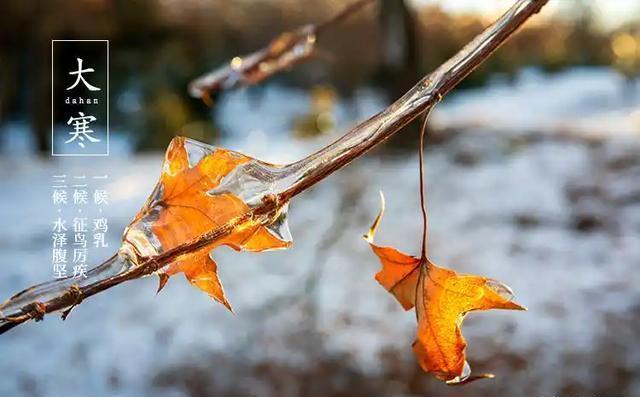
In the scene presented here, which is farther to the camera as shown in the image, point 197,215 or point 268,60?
point 268,60

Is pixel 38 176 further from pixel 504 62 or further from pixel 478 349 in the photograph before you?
pixel 504 62

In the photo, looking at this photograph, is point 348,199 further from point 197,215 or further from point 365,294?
point 197,215

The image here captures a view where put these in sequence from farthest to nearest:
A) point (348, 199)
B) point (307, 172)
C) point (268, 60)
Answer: point (348, 199) < point (268, 60) < point (307, 172)

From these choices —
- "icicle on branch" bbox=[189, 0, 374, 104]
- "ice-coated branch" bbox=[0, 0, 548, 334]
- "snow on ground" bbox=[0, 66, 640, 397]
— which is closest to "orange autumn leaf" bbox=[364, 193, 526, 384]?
"ice-coated branch" bbox=[0, 0, 548, 334]

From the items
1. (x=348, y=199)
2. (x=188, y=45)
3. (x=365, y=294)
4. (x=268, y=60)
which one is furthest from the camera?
(x=188, y=45)

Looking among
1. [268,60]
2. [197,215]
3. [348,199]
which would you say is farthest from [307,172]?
A: [348,199]

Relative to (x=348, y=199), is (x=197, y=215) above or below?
below

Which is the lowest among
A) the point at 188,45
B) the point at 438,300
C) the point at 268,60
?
the point at 438,300

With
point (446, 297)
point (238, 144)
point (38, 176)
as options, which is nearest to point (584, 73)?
point (238, 144)
